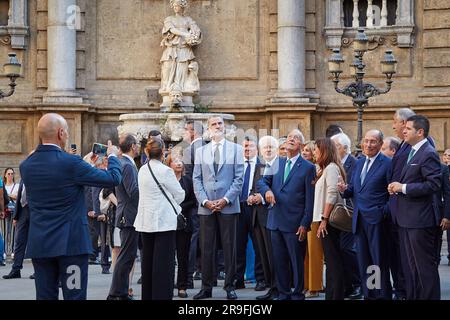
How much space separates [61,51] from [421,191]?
14.6 metres

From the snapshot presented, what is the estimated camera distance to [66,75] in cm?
2381

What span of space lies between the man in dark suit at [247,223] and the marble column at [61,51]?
9.81 metres

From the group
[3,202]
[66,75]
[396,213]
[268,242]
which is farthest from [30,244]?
[66,75]

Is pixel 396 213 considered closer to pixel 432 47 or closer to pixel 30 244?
pixel 30 244

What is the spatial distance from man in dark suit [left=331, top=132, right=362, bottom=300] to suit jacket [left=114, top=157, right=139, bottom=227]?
2.33 metres

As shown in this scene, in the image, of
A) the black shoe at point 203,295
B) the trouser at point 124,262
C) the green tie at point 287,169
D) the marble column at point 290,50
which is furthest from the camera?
the marble column at point 290,50

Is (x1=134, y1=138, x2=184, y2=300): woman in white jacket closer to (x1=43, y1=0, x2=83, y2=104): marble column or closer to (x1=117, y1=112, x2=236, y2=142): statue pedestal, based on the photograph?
(x1=117, y1=112, x2=236, y2=142): statue pedestal

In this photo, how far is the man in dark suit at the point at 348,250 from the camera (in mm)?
12336

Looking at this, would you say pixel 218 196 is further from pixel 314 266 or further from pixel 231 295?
pixel 314 266

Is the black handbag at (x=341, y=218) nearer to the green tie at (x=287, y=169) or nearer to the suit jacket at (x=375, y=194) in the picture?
the suit jacket at (x=375, y=194)

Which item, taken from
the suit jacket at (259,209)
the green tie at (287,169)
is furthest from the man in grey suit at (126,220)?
the suit jacket at (259,209)

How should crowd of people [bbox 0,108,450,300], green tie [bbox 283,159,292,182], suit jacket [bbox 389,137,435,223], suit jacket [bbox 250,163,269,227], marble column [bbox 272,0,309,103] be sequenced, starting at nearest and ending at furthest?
1. crowd of people [bbox 0,108,450,300]
2. suit jacket [bbox 389,137,435,223]
3. green tie [bbox 283,159,292,182]
4. suit jacket [bbox 250,163,269,227]
5. marble column [bbox 272,0,309,103]

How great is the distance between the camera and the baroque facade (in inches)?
925

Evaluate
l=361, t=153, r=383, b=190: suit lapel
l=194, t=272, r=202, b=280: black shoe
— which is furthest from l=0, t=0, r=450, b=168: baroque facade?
l=361, t=153, r=383, b=190: suit lapel
